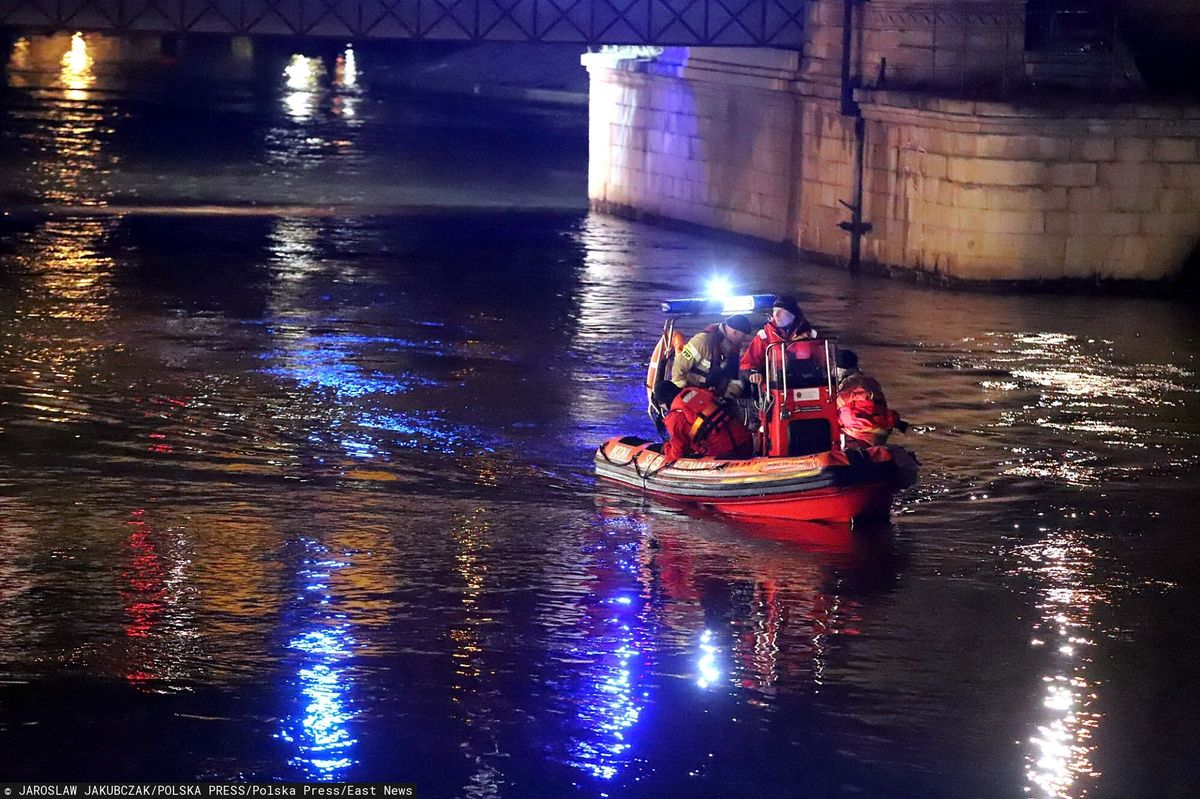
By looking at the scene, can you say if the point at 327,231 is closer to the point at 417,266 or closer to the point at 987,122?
the point at 417,266

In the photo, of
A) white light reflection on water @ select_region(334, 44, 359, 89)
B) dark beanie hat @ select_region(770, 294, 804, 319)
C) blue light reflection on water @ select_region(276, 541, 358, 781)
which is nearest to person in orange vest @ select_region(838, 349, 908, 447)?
dark beanie hat @ select_region(770, 294, 804, 319)

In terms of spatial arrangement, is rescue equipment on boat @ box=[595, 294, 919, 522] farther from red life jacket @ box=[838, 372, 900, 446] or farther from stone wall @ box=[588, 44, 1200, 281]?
stone wall @ box=[588, 44, 1200, 281]

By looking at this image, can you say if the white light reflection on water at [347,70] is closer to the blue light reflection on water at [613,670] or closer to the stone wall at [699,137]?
the stone wall at [699,137]

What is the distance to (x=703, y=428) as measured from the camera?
1552 centimetres

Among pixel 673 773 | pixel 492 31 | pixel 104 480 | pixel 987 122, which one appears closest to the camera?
pixel 673 773

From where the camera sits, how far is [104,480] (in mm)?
16078

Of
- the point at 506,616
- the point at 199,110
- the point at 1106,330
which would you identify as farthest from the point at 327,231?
the point at 199,110

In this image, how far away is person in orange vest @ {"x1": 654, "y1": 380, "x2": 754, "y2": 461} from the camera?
50.9ft

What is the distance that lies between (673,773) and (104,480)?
25.9ft

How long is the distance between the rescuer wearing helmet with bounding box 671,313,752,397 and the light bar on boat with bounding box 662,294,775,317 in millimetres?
131

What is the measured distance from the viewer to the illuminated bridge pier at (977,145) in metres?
28.5

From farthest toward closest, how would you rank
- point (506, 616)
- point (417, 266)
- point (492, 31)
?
point (492, 31)
point (417, 266)
point (506, 616)

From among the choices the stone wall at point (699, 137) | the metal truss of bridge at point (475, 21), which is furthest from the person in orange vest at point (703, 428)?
the metal truss of bridge at point (475, 21)

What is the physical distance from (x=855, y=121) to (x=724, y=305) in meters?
16.1
